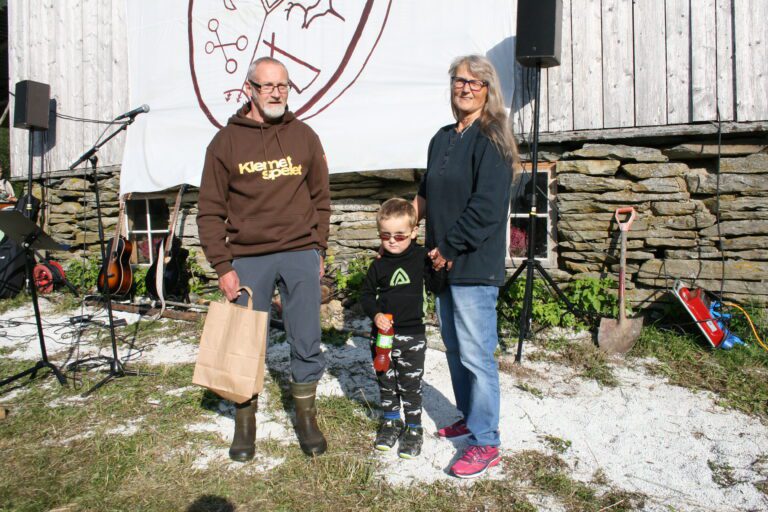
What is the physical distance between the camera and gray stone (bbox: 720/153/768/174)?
405cm

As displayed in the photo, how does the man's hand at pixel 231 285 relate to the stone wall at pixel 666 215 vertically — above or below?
below

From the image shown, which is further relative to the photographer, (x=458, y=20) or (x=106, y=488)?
(x=458, y=20)

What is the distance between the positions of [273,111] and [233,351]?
107 centimetres

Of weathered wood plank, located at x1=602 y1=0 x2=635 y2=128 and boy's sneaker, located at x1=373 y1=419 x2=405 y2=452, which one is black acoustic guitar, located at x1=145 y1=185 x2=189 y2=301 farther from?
weathered wood plank, located at x1=602 y1=0 x2=635 y2=128

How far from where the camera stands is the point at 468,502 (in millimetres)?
2193

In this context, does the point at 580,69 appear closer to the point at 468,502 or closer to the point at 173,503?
the point at 468,502

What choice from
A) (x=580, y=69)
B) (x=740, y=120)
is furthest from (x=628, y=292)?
(x=580, y=69)

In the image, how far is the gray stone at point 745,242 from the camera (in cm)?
407

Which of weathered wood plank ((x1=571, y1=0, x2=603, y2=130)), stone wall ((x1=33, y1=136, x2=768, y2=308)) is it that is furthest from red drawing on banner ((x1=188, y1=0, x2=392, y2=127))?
stone wall ((x1=33, y1=136, x2=768, y2=308))

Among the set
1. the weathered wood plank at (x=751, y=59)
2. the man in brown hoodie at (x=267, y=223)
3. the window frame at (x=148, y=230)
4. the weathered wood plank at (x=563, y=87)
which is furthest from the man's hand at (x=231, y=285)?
the window frame at (x=148, y=230)

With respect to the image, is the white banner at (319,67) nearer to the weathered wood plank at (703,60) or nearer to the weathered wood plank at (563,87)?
the weathered wood plank at (563,87)

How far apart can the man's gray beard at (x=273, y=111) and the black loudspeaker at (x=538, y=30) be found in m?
2.09

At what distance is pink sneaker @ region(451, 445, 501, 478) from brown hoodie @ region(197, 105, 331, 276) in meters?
Result: 1.18

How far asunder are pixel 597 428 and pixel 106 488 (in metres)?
2.34
